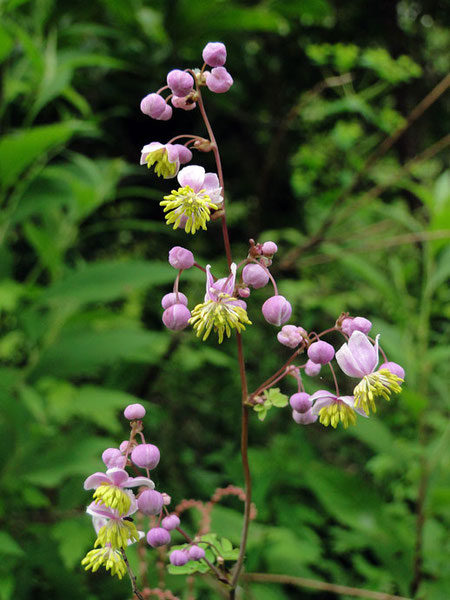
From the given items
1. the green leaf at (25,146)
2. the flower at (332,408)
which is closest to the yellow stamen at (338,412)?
the flower at (332,408)

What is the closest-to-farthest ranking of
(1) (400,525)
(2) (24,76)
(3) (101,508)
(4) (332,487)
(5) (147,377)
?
(3) (101,508), (4) (332,487), (1) (400,525), (2) (24,76), (5) (147,377)

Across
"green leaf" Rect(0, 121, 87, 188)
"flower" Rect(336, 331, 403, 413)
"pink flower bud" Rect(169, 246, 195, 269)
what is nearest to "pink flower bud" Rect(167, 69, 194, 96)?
"pink flower bud" Rect(169, 246, 195, 269)

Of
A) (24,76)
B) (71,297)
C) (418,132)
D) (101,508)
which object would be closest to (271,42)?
(418,132)

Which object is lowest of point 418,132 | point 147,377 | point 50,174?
point 147,377

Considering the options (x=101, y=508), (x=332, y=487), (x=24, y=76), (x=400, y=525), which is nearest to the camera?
(x=101, y=508)

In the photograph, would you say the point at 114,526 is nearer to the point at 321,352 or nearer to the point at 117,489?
the point at 117,489

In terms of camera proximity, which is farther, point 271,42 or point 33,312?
point 271,42

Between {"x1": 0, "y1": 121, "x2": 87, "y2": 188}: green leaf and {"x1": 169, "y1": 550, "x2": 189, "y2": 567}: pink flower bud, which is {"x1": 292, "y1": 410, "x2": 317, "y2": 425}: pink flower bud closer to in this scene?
{"x1": 169, "y1": 550, "x2": 189, "y2": 567}: pink flower bud

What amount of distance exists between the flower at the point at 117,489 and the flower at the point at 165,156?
0.75ft

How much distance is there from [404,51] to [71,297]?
1.87m

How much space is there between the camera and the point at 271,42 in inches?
94.4

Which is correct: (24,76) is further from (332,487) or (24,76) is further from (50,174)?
(332,487)

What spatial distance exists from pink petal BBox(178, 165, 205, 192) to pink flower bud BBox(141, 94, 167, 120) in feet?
0.21

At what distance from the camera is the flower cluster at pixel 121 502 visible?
40cm
